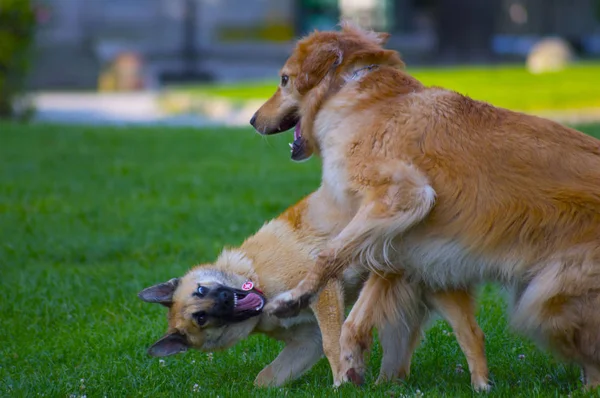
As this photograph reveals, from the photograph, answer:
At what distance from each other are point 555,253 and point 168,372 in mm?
2424

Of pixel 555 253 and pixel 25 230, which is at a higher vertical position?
pixel 555 253

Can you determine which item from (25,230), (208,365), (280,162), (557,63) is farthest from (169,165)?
(557,63)

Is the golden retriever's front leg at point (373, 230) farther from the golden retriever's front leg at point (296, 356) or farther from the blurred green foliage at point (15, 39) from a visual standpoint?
the blurred green foliage at point (15, 39)

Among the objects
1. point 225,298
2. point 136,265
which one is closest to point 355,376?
point 225,298

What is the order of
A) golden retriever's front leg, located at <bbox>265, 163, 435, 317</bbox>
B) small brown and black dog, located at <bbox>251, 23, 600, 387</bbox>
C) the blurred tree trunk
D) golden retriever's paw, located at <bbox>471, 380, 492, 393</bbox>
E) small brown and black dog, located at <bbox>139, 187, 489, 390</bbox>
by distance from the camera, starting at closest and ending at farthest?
small brown and black dog, located at <bbox>251, 23, 600, 387</bbox> < golden retriever's front leg, located at <bbox>265, 163, 435, 317</bbox> < golden retriever's paw, located at <bbox>471, 380, 492, 393</bbox> < small brown and black dog, located at <bbox>139, 187, 489, 390</bbox> < the blurred tree trunk

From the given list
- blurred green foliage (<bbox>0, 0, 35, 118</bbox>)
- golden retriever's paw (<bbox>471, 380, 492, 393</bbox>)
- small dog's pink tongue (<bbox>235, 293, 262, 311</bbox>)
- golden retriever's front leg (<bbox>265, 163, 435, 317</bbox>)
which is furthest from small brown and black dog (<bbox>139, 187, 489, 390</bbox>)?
blurred green foliage (<bbox>0, 0, 35, 118</bbox>)

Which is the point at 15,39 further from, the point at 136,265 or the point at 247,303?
the point at 247,303

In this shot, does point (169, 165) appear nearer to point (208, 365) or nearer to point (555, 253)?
point (208, 365)

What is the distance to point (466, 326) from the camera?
5.30 m

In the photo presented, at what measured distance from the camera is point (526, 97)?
18.2 metres

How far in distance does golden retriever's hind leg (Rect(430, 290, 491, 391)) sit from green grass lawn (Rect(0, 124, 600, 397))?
0.14 meters

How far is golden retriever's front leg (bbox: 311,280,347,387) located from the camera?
222 inches

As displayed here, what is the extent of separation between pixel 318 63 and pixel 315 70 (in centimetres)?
5

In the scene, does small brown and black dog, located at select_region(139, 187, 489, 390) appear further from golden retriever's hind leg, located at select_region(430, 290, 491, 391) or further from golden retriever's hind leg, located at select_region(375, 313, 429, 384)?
golden retriever's hind leg, located at select_region(430, 290, 491, 391)
